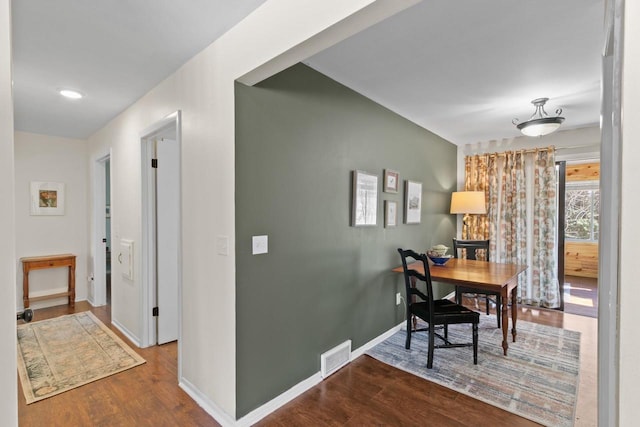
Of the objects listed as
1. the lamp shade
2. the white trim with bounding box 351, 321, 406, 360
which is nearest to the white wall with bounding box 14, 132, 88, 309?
the white trim with bounding box 351, 321, 406, 360

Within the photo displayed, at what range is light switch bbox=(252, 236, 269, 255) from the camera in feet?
6.38

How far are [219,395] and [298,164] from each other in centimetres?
166

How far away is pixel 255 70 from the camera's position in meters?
1.69

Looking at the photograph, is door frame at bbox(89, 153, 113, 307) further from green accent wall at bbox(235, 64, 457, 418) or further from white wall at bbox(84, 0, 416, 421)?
green accent wall at bbox(235, 64, 457, 418)

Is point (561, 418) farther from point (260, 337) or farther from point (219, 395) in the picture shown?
point (219, 395)

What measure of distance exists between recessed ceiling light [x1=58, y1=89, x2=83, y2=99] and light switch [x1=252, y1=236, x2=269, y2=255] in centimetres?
231

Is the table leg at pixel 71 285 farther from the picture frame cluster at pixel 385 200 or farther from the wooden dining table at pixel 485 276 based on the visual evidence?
the wooden dining table at pixel 485 276

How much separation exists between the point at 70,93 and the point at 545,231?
226 inches

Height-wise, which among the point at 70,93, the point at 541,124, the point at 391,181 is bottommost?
the point at 391,181

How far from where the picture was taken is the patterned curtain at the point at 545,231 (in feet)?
13.5

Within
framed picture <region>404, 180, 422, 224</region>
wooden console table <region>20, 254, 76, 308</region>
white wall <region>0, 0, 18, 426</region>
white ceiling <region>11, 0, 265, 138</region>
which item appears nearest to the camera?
white wall <region>0, 0, 18, 426</region>

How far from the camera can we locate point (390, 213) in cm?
326

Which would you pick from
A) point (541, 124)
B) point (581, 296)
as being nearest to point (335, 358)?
point (541, 124)

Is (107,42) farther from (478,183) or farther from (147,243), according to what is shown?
(478,183)
